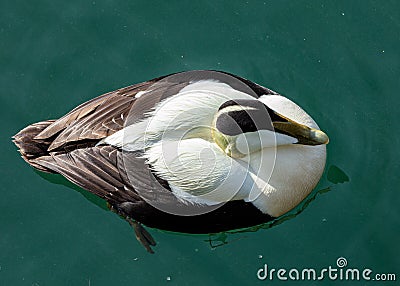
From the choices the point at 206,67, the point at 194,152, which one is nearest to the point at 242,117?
the point at 194,152

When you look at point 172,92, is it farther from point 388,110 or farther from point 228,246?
point 388,110

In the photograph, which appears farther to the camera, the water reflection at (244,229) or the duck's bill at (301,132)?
the water reflection at (244,229)

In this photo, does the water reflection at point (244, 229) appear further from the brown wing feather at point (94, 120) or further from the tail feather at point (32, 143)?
the brown wing feather at point (94, 120)

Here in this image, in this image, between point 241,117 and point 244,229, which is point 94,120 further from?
point 244,229

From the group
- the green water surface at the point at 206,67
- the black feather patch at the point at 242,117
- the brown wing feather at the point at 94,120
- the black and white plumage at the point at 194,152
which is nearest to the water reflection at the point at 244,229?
the green water surface at the point at 206,67

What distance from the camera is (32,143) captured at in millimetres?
4625

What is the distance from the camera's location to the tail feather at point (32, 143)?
4586mm

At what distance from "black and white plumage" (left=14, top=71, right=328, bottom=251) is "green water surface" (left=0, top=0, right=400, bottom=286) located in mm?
355

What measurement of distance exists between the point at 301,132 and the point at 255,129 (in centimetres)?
31

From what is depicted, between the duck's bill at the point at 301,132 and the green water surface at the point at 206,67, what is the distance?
0.61 m

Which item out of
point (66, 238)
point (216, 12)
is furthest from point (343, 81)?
point (66, 238)

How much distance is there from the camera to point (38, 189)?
489 centimetres

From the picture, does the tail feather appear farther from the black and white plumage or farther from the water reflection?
the water reflection

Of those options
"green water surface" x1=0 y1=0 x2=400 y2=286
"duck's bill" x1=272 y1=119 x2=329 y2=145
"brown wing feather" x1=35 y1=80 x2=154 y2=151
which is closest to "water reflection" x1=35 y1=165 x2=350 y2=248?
"green water surface" x1=0 y1=0 x2=400 y2=286
